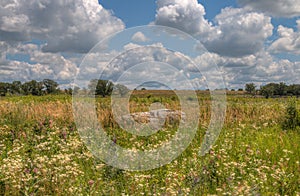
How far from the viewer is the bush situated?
12.3 metres

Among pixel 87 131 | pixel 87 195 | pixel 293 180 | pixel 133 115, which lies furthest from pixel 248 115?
pixel 87 195

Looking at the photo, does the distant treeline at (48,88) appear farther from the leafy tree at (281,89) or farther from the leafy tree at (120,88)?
the leafy tree at (120,88)

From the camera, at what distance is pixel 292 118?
12.5 metres

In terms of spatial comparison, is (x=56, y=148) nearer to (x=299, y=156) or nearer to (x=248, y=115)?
(x=299, y=156)

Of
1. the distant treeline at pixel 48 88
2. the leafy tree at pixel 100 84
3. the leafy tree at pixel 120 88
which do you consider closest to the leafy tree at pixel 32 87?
the distant treeline at pixel 48 88

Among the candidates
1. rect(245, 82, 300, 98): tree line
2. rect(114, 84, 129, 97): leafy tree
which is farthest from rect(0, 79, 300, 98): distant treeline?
rect(114, 84, 129, 97): leafy tree

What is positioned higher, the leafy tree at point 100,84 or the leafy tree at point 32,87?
the leafy tree at point 32,87

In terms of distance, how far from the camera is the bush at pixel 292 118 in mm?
12258

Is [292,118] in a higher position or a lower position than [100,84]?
lower

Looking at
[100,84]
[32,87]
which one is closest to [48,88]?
[32,87]

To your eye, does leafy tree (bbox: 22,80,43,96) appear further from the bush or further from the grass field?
the bush

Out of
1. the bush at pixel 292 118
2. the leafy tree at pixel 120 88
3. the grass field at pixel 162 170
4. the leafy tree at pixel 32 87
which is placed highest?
the leafy tree at pixel 32 87

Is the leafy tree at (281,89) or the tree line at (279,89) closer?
the tree line at (279,89)

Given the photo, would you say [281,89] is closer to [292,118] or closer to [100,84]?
[292,118]
